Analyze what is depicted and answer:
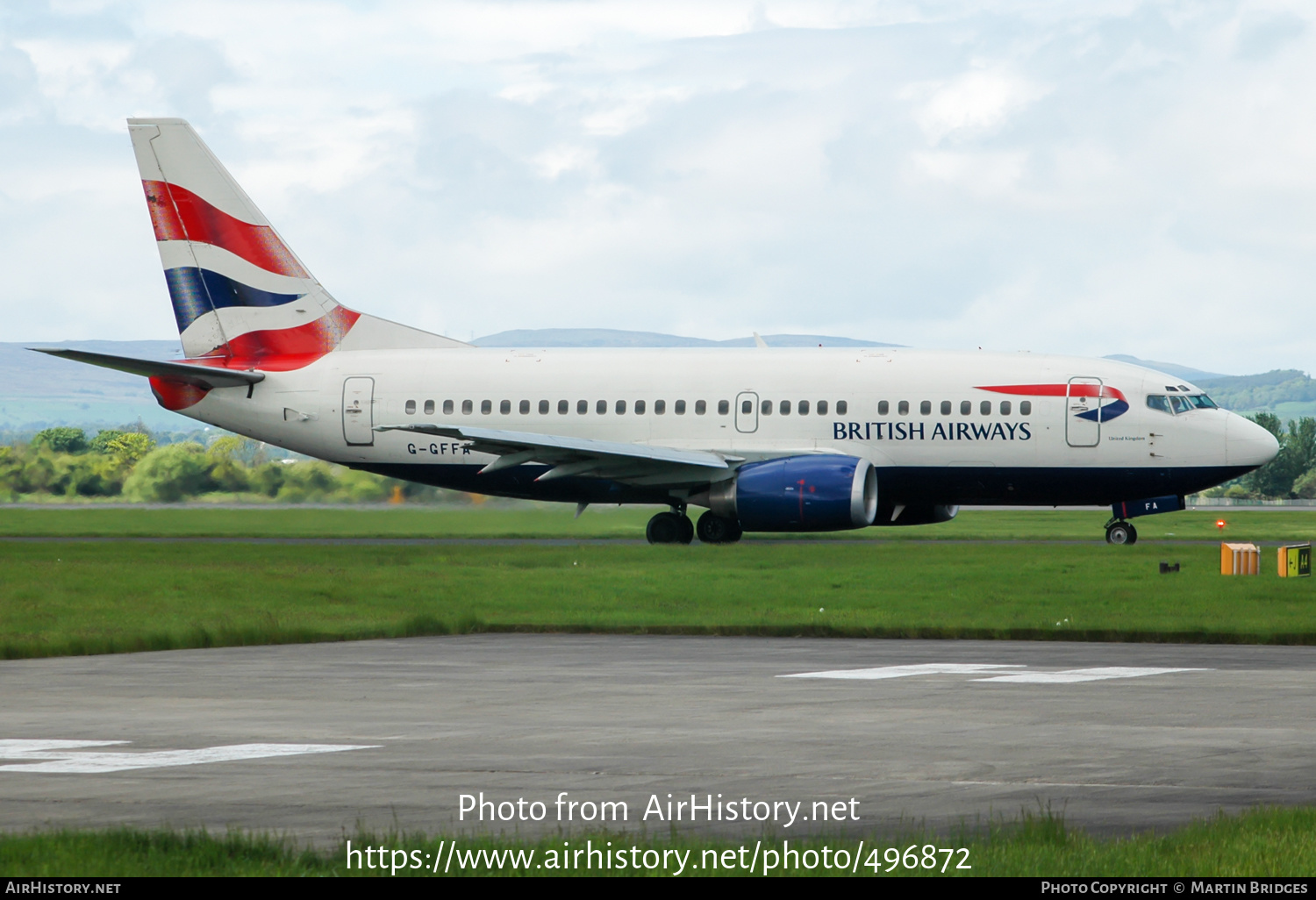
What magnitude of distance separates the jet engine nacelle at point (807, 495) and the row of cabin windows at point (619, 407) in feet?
6.36

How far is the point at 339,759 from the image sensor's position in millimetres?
11531

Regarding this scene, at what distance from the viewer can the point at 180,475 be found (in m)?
48.2

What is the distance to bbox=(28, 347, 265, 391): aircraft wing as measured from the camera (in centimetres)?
3838

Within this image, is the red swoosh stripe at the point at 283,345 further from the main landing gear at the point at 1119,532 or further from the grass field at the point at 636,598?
the main landing gear at the point at 1119,532

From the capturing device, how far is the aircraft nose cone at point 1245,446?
123 ft

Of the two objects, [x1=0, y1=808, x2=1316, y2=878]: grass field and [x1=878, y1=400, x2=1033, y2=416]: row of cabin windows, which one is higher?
[x1=878, y1=400, x2=1033, y2=416]: row of cabin windows

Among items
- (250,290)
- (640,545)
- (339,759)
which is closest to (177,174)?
(250,290)

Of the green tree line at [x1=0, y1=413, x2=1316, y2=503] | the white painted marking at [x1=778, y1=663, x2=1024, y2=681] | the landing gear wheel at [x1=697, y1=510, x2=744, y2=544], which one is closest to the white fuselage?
the landing gear wheel at [x1=697, y1=510, x2=744, y2=544]

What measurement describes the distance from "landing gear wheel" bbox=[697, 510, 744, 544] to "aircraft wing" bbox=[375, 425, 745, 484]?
126cm

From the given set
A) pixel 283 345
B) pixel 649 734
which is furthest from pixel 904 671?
pixel 283 345

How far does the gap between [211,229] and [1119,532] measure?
74.3 feet

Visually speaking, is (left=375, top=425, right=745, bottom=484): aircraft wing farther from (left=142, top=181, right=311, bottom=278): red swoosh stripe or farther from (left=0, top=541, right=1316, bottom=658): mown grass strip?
(left=142, top=181, right=311, bottom=278): red swoosh stripe

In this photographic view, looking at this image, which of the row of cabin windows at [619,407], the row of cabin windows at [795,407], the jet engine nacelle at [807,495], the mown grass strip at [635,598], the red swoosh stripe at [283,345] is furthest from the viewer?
the red swoosh stripe at [283,345]

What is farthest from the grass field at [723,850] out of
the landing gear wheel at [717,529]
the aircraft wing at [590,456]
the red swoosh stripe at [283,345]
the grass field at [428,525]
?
the red swoosh stripe at [283,345]
